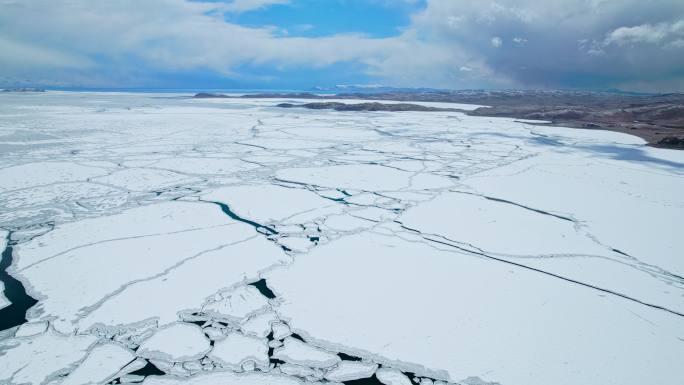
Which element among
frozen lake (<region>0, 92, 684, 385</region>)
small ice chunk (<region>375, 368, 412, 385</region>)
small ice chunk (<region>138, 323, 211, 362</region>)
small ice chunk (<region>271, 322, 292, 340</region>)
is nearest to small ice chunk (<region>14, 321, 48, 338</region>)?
frozen lake (<region>0, 92, 684, 385</region>)

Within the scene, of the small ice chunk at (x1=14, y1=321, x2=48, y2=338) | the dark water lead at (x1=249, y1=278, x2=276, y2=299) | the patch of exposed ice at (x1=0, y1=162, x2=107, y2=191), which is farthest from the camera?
the patch of exposed ice at (x1=0, y1=162, x2=107, y2=191)

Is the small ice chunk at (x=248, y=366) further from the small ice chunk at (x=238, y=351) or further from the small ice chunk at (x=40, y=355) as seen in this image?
the small ice chunk at (x=40, y=355)

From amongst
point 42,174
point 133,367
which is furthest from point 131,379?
point 42,174

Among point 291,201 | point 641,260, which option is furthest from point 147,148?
point 641,260

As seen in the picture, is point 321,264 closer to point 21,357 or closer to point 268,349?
point 268,349

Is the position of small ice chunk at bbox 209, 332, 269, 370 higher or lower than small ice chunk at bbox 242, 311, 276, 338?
lower

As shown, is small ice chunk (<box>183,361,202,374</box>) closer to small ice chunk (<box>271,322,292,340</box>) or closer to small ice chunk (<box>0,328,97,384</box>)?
small ice chunk (<box>271,322,292,340</box>)

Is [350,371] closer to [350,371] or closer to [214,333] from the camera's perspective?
[350,371]
